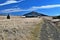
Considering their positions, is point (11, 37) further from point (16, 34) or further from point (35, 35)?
point (35, 35)

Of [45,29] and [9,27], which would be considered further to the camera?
[45,29]

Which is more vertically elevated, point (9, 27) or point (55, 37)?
point (9, 27)

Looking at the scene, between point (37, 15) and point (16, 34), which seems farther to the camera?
point (37, 15)

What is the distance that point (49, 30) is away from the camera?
17.8 meters

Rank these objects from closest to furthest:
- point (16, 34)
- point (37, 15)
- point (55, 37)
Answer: point (16, 34) → point (55, 37) → point (37, 15)

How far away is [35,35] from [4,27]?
2046mm

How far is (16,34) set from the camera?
1402 cm

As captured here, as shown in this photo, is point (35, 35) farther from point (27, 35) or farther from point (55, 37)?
point (55, 37)

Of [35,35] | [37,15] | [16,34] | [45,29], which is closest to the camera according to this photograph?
[16,34]

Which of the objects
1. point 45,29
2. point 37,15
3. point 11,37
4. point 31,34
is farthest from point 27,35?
point 37,15

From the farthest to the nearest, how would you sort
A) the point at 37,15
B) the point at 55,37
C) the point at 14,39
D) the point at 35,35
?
the point at 37,15 < the point at 55,37 < the point at 35,35 < the point at 14,39

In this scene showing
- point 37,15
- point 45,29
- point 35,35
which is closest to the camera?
point 35,35

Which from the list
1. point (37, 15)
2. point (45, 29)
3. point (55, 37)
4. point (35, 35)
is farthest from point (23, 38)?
point (37, 15)

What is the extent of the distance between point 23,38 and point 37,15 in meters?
14.4
